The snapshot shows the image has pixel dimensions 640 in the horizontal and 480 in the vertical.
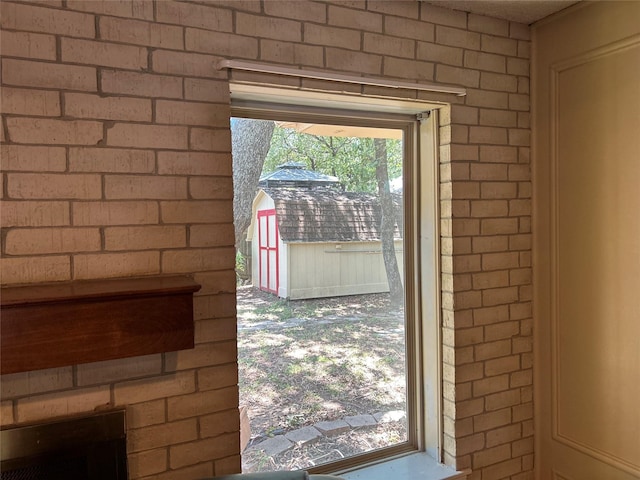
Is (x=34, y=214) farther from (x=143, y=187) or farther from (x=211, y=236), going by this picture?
(x=211, y=236)

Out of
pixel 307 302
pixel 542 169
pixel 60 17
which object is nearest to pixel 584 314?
pixel 542 169

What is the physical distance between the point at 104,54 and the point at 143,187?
411 mm

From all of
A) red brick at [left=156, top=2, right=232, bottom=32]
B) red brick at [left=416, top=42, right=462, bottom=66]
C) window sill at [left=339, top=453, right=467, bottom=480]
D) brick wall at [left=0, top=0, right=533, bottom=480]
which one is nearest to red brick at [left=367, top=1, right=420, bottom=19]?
brick wall at [left=0, top=0, right=533, bottom=480]

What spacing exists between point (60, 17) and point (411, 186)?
1457 mm

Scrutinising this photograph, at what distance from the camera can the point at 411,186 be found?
81.8 inches

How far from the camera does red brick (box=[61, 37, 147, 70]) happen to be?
1328 mm

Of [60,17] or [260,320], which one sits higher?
[60,17]

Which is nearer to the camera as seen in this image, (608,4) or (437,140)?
(608,4)

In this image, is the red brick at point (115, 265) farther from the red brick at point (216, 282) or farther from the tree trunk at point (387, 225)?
the tree trunk at point (387, 225)

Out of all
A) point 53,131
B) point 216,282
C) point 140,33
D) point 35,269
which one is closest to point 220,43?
point 140,33

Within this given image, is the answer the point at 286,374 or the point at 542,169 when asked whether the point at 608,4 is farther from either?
the point at 286,374

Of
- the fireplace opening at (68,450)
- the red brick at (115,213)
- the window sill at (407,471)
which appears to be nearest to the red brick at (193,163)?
the red brick at (115,213)

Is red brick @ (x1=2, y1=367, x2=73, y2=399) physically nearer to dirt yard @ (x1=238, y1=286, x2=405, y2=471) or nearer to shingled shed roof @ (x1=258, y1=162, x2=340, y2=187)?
dirt yard @ (x1=238, y1=286, x2=405, y2=471)

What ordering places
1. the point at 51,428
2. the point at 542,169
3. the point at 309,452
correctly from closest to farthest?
the point at 51,428 → the point at 309,452 → the point at 542,169
